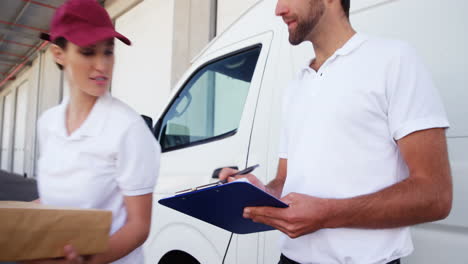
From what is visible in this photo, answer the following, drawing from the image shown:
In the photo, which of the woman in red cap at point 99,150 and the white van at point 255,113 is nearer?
the woman in red cap at point 99,150

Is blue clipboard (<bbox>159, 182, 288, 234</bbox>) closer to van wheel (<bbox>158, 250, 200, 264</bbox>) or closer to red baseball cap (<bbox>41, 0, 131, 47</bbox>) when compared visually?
red baseball cap (<bbox>41, 0, 131, 47</bbox>)

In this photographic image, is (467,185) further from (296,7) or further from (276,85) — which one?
(276,85)

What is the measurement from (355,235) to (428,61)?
2.05 feet

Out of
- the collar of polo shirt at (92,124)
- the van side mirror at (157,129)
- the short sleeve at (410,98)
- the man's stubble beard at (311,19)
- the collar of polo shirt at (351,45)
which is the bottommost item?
the van side mirror at (157,129)

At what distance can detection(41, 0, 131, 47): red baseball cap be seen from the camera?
0.96 metres

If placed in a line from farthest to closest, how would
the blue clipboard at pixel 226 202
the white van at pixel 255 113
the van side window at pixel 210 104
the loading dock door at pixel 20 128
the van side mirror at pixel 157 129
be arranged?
the loading dock door at pixel 20 128 < the van side mirror at pixel 157 129 < the van side window at pixel 210 104 < the white van at pixel 255 113 < the blue clipboard at pixel 226 202

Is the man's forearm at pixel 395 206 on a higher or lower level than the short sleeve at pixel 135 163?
lower

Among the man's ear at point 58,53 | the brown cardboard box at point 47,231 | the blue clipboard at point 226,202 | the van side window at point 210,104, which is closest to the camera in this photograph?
the brown cardboard box at point 47,231

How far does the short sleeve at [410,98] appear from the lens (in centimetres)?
94

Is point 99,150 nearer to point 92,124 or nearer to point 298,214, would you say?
point 92,124

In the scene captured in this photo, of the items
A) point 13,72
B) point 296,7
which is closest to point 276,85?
point 296,7

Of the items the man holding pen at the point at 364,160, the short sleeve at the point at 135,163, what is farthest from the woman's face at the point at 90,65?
the man holding pen at the point at 364,160

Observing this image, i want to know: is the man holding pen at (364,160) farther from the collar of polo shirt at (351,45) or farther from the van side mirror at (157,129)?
the van side mirror at (157,129)

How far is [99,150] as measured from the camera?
95 centimetres
